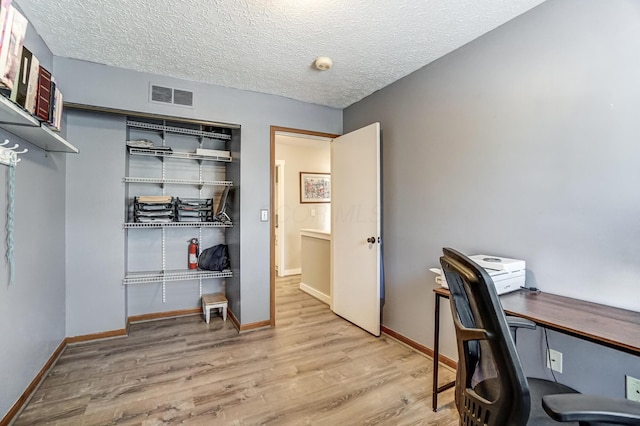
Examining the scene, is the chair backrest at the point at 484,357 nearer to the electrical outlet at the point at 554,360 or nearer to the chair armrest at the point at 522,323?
the chair armrest at the point at 522,323

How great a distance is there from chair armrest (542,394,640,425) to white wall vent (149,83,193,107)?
3.03 m

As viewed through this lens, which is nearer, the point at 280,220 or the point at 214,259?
the point at 214,259

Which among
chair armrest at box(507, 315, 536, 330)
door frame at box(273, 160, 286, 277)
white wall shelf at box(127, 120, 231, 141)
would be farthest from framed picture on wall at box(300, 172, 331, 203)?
chair armrest at box(507, 315, 536, 330)

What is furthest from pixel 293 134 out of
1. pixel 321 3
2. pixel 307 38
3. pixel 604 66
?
pixel 604 66

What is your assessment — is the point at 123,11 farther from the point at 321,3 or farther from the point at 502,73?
the point at 502,73

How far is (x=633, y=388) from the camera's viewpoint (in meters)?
1.35

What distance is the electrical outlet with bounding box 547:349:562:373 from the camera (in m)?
1.61

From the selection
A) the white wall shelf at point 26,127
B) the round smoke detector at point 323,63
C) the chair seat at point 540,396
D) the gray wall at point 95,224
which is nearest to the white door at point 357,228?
the round smoke detector at point 323,63

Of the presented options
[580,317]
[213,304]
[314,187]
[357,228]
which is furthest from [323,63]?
[314,187]

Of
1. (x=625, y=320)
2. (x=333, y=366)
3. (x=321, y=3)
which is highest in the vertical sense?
(x=321, y=3)

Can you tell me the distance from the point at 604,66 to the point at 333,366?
8.21 feet

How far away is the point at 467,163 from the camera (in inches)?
83.7

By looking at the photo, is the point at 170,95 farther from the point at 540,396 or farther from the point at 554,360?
the point at 554,360

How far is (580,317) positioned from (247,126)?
9.31 ft
